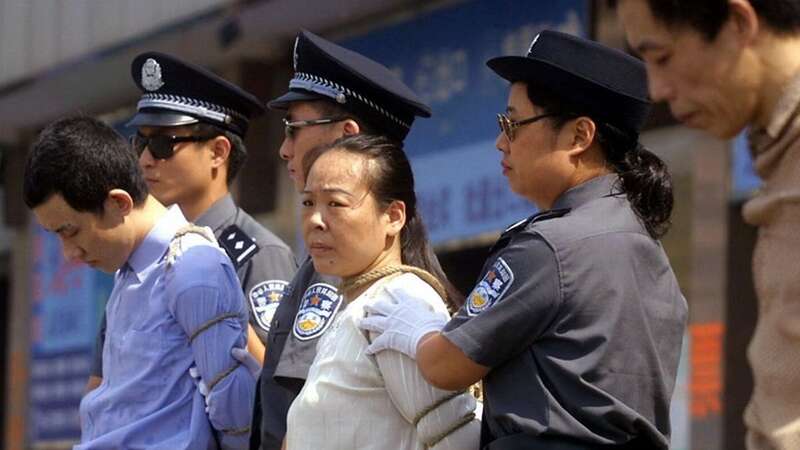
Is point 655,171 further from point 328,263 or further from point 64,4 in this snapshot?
point 64,4

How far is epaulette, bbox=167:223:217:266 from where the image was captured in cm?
408

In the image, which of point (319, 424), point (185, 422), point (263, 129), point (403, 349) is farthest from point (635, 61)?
point (263, 129)

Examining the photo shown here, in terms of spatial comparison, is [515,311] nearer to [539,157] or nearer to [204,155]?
[539,157]

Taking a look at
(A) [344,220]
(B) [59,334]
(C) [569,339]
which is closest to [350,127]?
(A) [344,220]

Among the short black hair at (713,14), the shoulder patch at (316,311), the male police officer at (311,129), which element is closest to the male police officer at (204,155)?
the male police officer at (311,129)

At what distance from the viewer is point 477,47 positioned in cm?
883

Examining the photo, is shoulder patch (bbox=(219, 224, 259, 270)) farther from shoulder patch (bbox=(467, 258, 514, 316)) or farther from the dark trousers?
the dark trousers

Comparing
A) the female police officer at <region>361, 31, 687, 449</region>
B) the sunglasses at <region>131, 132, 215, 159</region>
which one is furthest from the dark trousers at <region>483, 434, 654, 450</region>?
the sunglasses at <region>131, 132, 215, 159</region>

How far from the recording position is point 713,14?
7.61 ft

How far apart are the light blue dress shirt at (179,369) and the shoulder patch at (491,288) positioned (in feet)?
3.48

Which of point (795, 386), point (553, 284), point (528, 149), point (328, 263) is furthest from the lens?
point (328, 263)

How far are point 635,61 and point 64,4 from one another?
9.40m

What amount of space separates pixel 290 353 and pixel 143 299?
562 millimetres

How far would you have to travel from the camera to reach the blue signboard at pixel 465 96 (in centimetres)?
842
